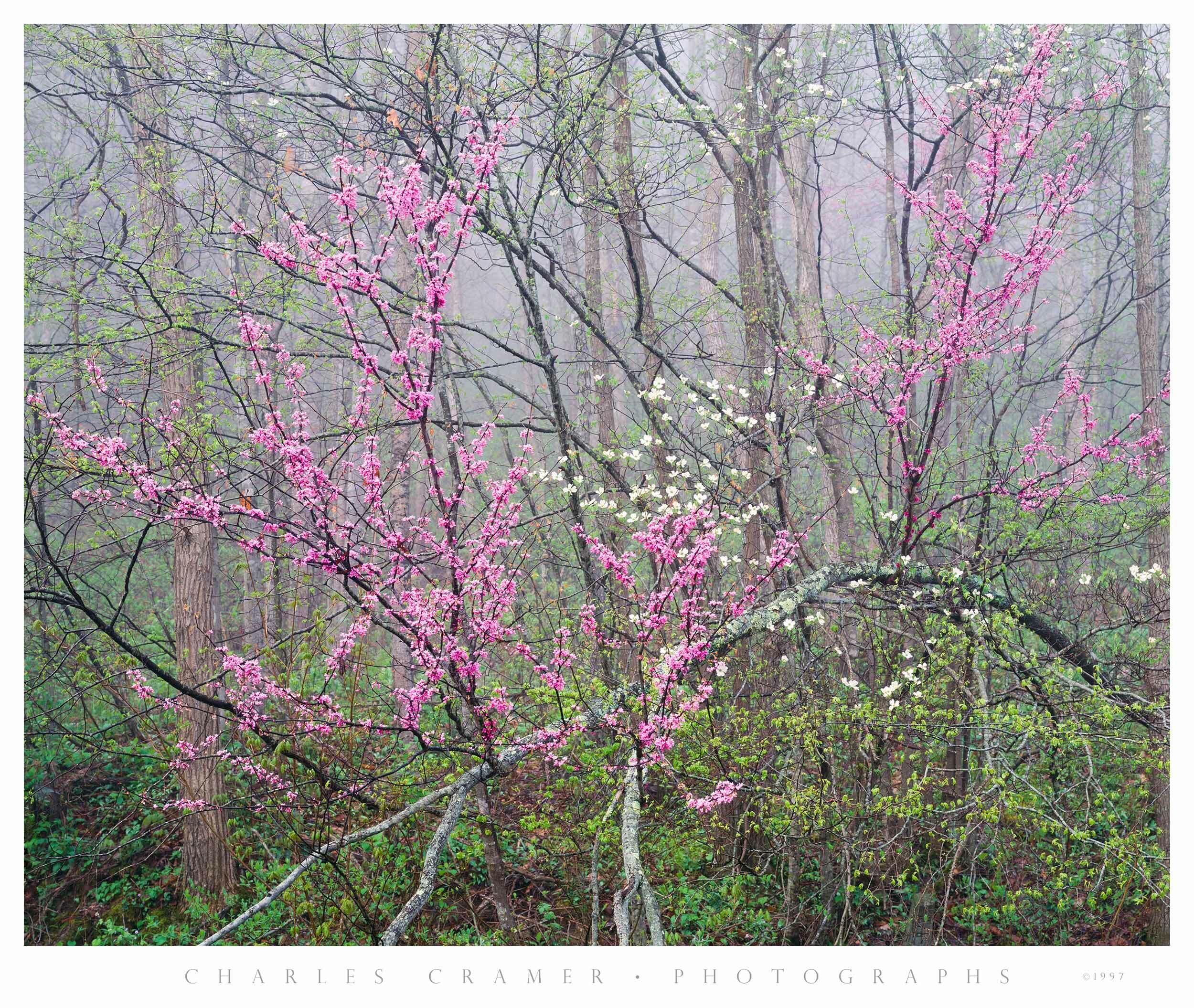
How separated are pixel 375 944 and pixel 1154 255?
6.24 metres

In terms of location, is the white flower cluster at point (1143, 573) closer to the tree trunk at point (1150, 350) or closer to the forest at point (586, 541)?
the forest at point (586, 541)

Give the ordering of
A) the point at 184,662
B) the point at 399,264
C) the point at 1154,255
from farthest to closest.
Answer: the point at 399,264
the point at 1154,255
the point at 184,662

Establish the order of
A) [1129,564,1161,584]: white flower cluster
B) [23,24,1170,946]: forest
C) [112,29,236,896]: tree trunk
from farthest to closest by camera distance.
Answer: [112,29,236,896]: tree trunk, [1129,564,1161,584]: white flower cluster, [23,24,1170,946]: forest

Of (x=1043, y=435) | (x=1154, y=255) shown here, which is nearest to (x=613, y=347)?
(x=1043, y=435)

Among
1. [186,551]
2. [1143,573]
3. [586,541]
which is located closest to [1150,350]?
[1143,573]

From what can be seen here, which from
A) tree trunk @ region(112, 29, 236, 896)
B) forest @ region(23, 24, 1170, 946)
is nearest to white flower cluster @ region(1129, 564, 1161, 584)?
forest @ region(23, 24, 1170, 946)

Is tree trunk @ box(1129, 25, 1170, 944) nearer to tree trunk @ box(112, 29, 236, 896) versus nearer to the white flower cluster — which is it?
the white flower cluster

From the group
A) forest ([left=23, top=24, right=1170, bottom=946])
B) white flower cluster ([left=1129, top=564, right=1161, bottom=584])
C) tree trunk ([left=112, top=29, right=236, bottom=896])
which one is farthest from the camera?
tree trunk ([left=112, top=29, right=236, bottom=896])

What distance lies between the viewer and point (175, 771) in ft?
14.7

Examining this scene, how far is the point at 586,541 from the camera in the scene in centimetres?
425

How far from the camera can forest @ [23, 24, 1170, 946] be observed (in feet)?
11.2

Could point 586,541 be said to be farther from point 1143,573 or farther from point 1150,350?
point 1150,350

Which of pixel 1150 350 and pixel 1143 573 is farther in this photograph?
pixel 1150 350

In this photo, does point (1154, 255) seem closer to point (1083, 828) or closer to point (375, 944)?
point (1083, 828)
